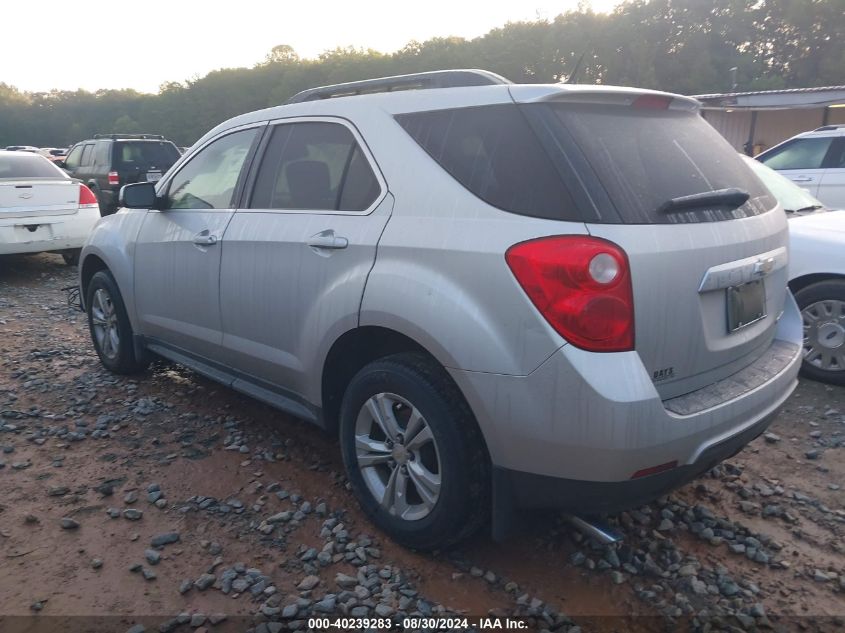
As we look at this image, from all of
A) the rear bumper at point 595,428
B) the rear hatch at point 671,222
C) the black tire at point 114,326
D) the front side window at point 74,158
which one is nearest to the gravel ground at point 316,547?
the rear bumper at point 595,428

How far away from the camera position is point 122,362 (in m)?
5.05

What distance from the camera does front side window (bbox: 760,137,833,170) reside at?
29.5 ft

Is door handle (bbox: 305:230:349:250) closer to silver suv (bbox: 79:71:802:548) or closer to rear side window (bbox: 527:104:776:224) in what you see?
silver suv (bbox: 79:71:802:548)

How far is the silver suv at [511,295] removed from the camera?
7.80 feet

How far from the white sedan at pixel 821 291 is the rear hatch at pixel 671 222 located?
2064mm

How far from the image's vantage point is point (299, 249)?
3.33 metres

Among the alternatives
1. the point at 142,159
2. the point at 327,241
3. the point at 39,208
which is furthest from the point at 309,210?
the point at 142,159

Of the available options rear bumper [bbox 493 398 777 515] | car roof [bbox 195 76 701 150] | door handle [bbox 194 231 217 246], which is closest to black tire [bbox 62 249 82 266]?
door handle [bbox 194 231 217 246]

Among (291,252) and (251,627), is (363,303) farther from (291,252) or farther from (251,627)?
(251,627)

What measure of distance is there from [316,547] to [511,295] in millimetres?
1449

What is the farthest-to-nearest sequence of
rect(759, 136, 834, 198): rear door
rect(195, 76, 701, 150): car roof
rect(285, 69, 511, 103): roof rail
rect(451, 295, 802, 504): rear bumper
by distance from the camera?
rect(759, 136, 834, 198): rear door
rect(285, 69, 511, 103): roof rail
rect(195, 76, 701, 150): car roof
rect(451, 295, 802, 504): rear bumper

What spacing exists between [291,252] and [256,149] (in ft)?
2.70

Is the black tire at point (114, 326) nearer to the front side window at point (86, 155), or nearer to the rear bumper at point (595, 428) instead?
the rear bumper at point (595, 428)

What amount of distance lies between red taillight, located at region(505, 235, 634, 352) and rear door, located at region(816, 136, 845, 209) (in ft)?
25.6
